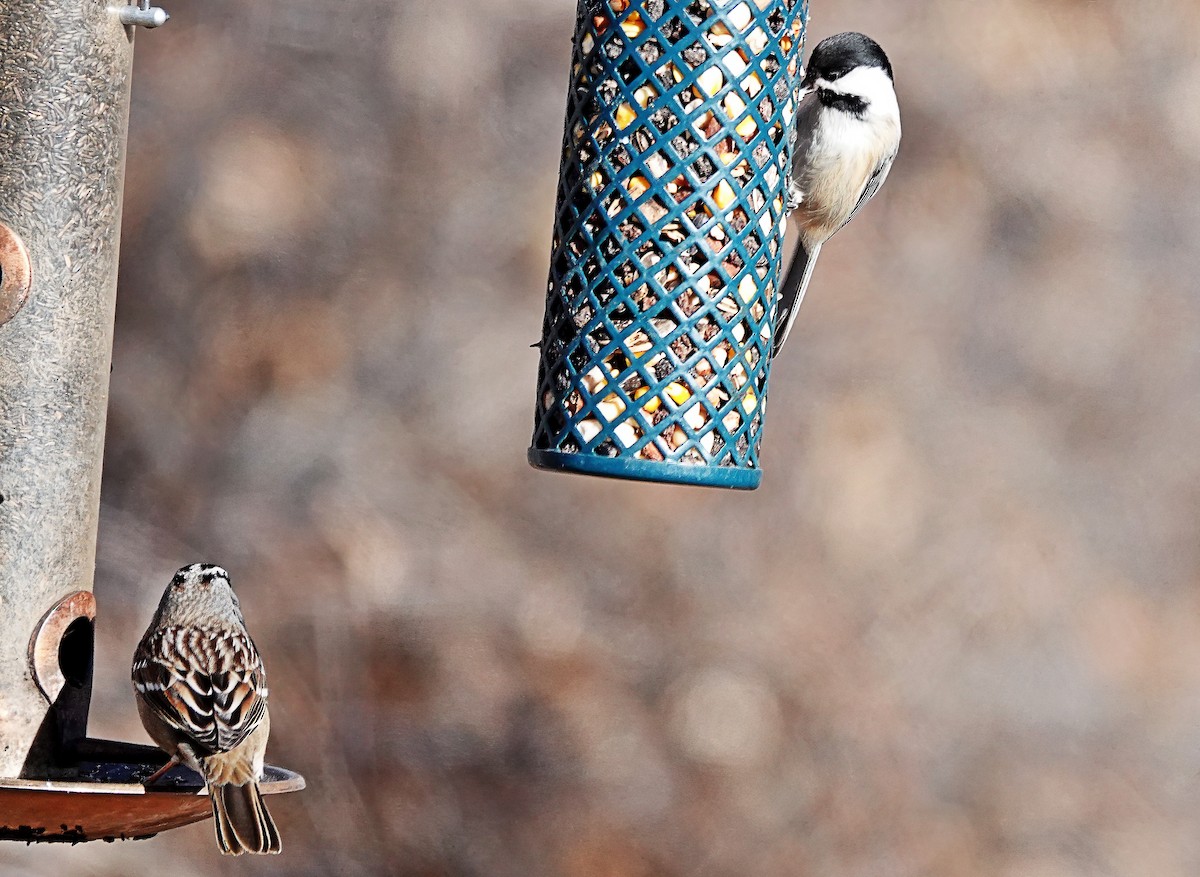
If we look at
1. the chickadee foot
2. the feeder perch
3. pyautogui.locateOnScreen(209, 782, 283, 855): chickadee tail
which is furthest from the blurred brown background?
the feeder perch

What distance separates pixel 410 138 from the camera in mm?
7508

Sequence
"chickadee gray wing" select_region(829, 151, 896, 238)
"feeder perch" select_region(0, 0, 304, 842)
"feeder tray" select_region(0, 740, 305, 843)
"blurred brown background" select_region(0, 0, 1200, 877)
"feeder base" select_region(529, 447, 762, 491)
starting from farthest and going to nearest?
"blurred brown background" select_region(0, 0, 1200, 877) → "chickadee gray wing" select_region(829, 151, 896, 238) → "feeder perch" select_region(0, 0, 304, 842) → "feeder base" select_region(529, 447, 762, 491) → "feeder tray" select_region(0, 740, 305, 843)

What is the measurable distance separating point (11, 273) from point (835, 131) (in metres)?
1.99

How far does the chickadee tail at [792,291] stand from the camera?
4.12 meters

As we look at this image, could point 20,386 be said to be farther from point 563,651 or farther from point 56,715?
point 563,651

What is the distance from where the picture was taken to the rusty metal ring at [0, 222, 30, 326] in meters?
3.67

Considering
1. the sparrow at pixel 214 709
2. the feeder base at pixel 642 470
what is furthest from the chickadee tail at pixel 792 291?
the sparrow at pixel 214 709

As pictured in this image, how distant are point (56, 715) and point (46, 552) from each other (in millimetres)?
363

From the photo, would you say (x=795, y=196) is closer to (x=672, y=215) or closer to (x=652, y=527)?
(x=672, y=215)

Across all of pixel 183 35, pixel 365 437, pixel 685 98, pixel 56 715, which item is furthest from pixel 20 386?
pixel 183 35

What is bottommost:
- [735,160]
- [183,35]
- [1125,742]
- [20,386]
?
[1125,742]

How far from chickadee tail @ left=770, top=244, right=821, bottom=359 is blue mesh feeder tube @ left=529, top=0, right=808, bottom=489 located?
67cm

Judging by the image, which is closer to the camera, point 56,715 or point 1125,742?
point 56,715

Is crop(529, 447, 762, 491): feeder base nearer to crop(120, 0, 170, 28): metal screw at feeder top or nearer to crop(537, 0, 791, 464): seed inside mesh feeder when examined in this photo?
crop(537, 0, 791, 464): seed inside mesh feeder
